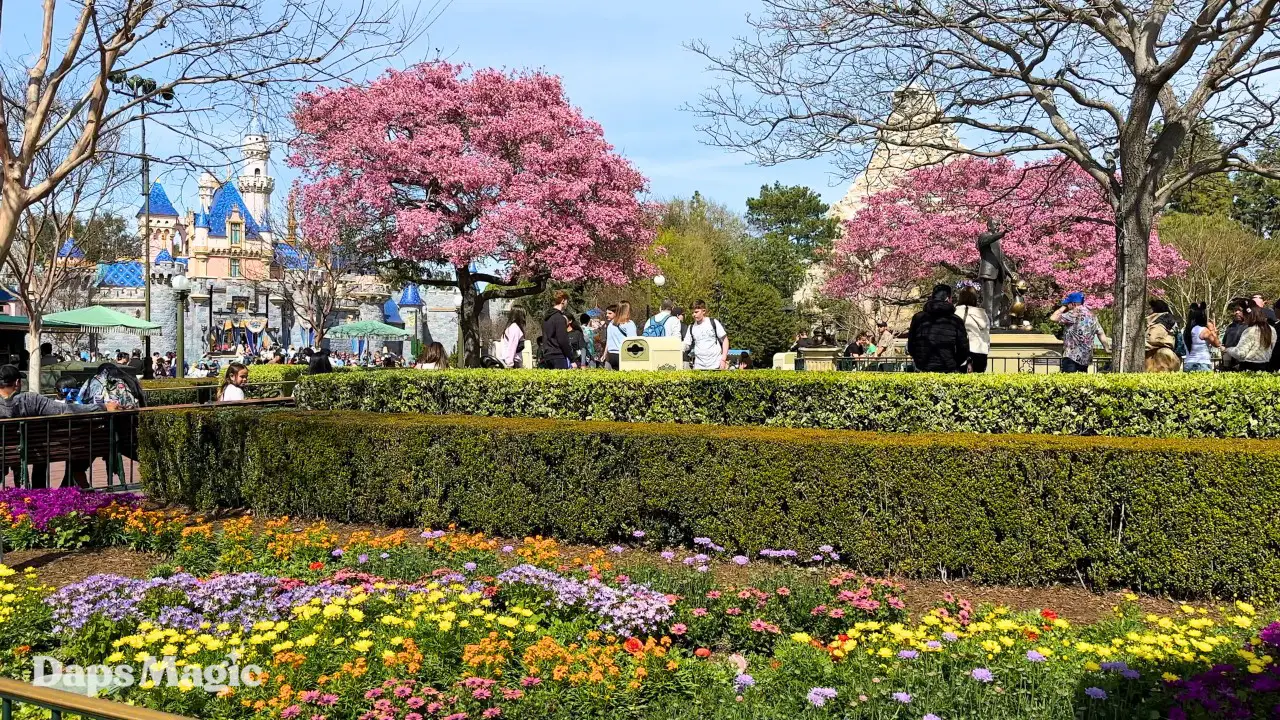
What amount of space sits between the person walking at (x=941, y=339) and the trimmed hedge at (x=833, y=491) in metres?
2.69

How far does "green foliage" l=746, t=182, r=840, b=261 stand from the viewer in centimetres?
5620

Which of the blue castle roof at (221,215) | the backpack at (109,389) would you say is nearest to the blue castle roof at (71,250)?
the backpack at (109,389)

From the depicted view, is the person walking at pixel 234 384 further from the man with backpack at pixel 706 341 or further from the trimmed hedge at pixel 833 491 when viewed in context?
the man with backpack at pixel 706 341

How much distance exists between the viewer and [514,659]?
160 inches

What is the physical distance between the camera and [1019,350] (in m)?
15.7

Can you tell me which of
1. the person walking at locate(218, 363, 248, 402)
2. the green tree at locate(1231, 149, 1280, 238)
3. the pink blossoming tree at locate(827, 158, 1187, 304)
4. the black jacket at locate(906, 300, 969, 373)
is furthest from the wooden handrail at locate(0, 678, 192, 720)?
the green tree at locate(1231, 149, 1280, 238)

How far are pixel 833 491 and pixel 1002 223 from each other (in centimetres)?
2259

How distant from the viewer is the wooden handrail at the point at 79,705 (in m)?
1.90

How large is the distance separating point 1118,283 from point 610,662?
32.1ft

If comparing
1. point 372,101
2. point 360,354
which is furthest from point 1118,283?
point 360,354

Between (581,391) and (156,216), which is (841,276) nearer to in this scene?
(581,391)

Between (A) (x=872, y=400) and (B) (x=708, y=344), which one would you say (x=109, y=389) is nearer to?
(B) (x=708, y=344)

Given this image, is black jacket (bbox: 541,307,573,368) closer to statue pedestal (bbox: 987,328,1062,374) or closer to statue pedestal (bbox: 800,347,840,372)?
statue pedestal (bbox: 987,328,1062,374)

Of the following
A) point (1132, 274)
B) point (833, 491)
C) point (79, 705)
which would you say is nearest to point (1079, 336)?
point (1132, 274)
